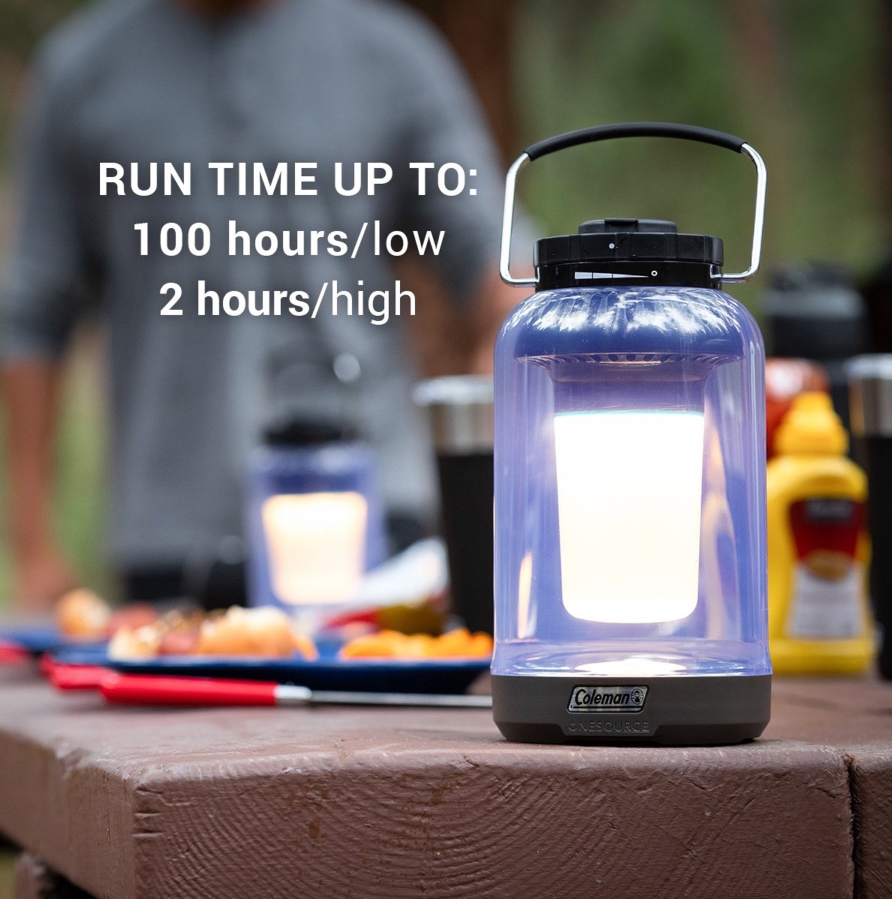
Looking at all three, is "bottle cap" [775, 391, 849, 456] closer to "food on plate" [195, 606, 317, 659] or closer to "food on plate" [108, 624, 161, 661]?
"food on plate" [195, 606, 317, 659]

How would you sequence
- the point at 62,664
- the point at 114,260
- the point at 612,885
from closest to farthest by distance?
1. the point at 612,885
2. the point at 62,664
3. the point at 114,260

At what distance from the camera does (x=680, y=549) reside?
0.78 m

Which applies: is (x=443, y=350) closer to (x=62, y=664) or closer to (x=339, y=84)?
(x=339, y=84)

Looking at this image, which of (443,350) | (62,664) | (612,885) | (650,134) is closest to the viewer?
(612,885)

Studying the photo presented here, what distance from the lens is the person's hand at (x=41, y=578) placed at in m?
2.82

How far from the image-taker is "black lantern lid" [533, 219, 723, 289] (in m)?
0.79

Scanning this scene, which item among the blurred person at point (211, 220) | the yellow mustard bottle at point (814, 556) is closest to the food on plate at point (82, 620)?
the yellow mustard bottle at point (814, 556)

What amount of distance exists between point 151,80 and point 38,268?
418 millimetres

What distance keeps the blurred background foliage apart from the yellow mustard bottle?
635 centimetres

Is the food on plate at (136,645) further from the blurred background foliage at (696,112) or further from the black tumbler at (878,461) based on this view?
the blurred background foliage at (696,112)

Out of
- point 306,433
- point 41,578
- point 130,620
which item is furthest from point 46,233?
point 130,620

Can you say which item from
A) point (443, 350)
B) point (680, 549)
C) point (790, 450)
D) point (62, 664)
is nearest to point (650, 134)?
point (680, 549)

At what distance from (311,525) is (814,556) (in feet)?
2.44

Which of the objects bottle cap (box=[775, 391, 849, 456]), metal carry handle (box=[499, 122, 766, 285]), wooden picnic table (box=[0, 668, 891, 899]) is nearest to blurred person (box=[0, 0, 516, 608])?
bottle cap (box=[775, 391, 849, 456])
